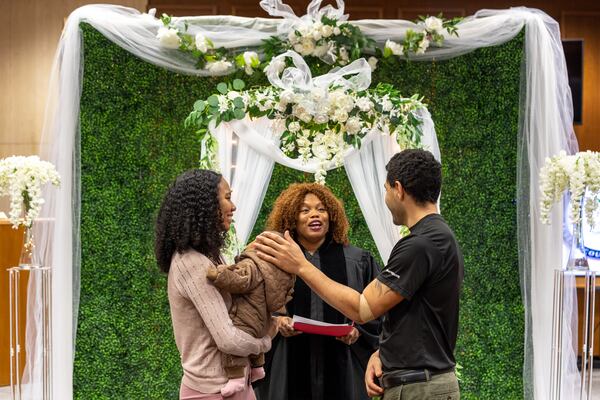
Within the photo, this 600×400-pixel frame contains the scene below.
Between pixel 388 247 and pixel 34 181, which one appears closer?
pixel 34 181

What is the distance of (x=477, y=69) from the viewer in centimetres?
503

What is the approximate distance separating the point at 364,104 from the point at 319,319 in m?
1.14

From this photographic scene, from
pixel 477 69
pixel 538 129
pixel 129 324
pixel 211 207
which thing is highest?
pixel 477 69

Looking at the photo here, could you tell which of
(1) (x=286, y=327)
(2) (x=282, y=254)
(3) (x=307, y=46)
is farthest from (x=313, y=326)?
(3) (x=307, y=46)

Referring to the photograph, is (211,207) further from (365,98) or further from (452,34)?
(452,34)

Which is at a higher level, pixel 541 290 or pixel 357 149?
pixel 357 149

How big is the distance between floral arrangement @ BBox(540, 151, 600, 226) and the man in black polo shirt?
1.77 m

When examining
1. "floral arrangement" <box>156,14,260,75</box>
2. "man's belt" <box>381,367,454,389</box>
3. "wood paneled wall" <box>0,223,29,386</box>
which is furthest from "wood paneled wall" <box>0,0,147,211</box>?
"man's belt" <box>381,367,454,389</box>

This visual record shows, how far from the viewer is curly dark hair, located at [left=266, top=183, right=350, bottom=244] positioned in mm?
4004

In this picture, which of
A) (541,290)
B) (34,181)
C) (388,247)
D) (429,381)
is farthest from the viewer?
(541,290)

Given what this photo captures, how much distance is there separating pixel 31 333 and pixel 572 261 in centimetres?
295

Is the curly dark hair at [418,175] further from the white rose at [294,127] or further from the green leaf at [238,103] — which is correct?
the green leaf at [238,103]

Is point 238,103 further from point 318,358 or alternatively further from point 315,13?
point 318,358

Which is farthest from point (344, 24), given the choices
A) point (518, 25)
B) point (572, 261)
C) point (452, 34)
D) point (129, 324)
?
point (129, 324)
